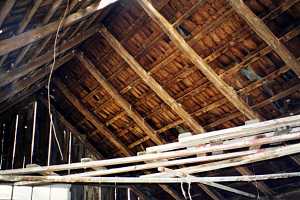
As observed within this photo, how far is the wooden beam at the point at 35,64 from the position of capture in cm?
407

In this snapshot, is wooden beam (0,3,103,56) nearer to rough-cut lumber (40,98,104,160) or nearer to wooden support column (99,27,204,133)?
wooden support column (99,27,204,133)

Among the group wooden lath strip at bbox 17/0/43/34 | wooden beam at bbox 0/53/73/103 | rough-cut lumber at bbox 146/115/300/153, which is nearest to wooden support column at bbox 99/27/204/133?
wooden beam at bbox 0/53/73/103

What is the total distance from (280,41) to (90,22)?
102 inches

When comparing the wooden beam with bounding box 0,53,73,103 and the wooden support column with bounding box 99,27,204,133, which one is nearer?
the wooden beam with bounding box 0,53,73,103

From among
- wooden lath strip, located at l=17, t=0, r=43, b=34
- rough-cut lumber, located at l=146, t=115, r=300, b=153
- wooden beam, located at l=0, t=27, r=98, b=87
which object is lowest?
rough-cut lumber, located at l=146, t=115, r=300, b=153

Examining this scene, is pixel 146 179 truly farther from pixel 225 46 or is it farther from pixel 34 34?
pixel 34 34

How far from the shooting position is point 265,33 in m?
4.04

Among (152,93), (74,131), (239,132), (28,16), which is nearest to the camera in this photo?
(28,16)

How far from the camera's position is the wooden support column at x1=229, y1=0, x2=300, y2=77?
155 inches

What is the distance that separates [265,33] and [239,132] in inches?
51.9

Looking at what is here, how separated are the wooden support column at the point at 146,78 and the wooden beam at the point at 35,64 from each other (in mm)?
278

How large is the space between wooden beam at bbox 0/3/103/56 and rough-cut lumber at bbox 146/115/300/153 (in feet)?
5.99

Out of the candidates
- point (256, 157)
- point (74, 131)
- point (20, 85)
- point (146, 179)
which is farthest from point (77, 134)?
point (256, 157)

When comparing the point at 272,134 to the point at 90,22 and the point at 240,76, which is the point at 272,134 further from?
the point at 90,22
